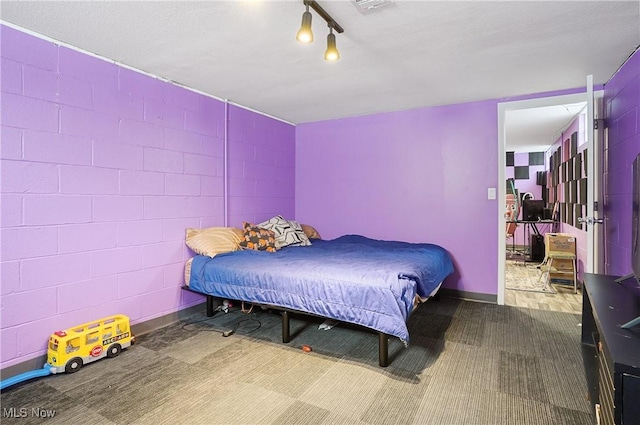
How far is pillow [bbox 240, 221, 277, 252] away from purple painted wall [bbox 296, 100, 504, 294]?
1.33 meters

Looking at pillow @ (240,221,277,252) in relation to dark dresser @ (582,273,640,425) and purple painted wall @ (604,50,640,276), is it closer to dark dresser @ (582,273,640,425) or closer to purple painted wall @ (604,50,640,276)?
dark dresser @ (582,273,640,425)

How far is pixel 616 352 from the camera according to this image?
1.03 metres

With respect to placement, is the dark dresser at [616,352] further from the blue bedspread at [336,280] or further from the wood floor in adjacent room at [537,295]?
the wood floor in adjacent room at [537,295]

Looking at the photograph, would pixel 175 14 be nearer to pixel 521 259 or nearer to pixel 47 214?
pixel 47 214

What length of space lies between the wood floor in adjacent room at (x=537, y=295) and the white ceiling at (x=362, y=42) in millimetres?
2247

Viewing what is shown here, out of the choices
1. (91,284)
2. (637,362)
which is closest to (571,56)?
(637,362)

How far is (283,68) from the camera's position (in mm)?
2760

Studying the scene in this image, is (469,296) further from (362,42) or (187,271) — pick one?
(187,271)

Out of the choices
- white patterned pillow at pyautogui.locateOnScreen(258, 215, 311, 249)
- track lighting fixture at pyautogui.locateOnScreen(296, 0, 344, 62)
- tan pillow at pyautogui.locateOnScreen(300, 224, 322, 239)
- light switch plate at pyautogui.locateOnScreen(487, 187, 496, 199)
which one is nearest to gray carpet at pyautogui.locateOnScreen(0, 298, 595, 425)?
white patterned pillow at pyautogui.locateOnScreen(258, 215, 311, 249)

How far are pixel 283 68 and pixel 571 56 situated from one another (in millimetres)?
2258

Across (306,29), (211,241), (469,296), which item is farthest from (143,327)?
(469,296)

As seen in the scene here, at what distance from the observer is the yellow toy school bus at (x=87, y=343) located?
212 cm

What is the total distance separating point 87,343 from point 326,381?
5.41 feet

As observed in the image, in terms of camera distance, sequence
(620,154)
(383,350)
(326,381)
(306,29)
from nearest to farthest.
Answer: (306,29) → (326,381) → (383,350) → (620,154)
